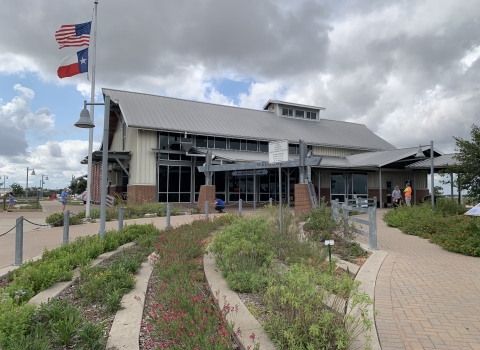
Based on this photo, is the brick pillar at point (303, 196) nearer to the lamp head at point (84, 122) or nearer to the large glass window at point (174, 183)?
the large glass window at point (174, 183)

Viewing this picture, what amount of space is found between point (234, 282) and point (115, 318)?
5.33ft

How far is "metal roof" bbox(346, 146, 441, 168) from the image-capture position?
Answer: 2423cm

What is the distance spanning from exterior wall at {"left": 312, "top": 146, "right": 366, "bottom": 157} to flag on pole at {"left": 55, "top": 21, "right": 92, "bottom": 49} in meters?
20.3

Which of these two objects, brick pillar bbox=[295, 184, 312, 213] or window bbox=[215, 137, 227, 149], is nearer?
brick pillar bbox=[295, 184, 312, 213]

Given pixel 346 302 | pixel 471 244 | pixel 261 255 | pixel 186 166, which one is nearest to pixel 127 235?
pixel 261 255

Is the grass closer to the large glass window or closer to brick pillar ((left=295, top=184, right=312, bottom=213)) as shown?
brick pillar ((left=295, top=184, right=312, bottom=213))

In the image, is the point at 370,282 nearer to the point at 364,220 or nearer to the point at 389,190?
the point at 364,220

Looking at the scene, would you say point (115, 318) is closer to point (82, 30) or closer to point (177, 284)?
point (177, 284)

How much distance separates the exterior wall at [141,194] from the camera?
23125 millimetres

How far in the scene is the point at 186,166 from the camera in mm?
25406

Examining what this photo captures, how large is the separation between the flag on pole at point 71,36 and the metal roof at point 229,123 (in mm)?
7461

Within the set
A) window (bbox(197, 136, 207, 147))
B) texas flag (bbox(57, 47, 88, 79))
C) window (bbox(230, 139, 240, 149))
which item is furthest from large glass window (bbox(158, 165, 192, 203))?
texas flag (bbox(57, 47, 88, 79))

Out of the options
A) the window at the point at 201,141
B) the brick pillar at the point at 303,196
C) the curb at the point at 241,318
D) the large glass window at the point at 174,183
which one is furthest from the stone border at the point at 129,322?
the window at the point at 201,141

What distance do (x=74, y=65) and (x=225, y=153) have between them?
1256 cm
